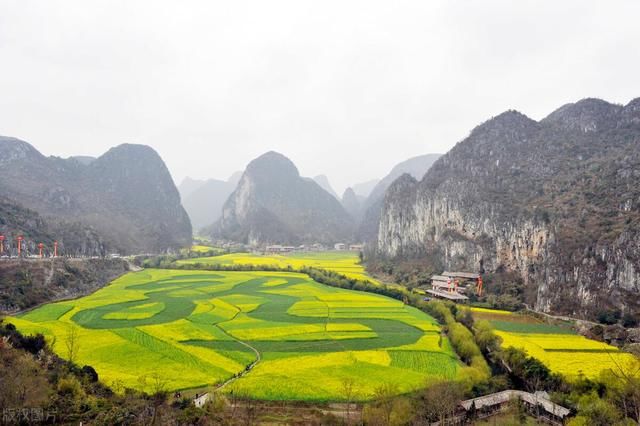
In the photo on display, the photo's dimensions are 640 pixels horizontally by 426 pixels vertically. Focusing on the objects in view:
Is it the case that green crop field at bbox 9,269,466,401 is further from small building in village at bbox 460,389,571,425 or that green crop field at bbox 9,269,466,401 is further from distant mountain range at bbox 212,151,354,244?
distant mountain range at bbox 212,151,354,244

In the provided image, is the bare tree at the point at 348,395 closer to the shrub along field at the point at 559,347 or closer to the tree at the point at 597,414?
the tree at the point at 597,414

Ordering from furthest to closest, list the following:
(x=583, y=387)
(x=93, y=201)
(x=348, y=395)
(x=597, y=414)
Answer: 1. (x=93, y=201)
2. (x=583, y=387)
3. (x=348, y=395)
4. (x=597, y=414)

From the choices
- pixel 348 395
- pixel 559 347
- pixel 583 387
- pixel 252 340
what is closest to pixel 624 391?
pixel 583 387

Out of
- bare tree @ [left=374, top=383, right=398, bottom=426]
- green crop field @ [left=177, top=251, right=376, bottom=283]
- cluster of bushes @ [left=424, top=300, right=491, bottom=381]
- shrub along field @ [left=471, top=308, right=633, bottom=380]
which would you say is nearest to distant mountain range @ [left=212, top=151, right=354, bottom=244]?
green crop field @ [left=177, top=251, right=376, bottom=283]

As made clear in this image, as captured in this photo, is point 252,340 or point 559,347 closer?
point 559,347

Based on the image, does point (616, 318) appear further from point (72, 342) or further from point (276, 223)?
→ point (276, 223)
